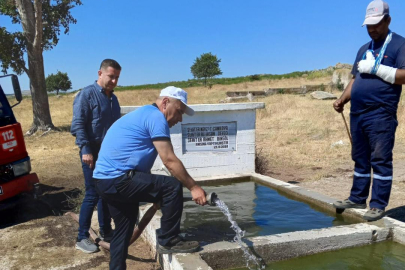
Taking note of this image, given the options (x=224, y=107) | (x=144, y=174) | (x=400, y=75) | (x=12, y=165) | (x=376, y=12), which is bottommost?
(x=12, y=165)

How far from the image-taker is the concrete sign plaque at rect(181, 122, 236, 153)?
638 cm

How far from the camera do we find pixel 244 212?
487cm

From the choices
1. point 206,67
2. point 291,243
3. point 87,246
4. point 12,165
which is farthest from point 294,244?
point 206,67

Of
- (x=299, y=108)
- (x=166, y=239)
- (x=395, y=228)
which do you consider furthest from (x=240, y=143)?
(x=299, y=108)

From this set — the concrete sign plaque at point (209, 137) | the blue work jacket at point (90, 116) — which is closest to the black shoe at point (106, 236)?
the blue work jacket at point (90, 116)

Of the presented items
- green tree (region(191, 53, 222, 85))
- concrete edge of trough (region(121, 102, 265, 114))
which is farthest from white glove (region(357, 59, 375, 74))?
green tree (region(191, 53, 222, 85))

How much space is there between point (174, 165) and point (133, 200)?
477mm

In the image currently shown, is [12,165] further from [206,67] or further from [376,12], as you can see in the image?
[206,67]

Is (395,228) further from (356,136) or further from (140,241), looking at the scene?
(140,241)

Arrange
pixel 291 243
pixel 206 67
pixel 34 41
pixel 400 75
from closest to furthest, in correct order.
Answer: pixel 291 243, pixel 400 75, pixel 34 41, pixel 206 67

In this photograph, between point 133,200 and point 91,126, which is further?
point 91,126

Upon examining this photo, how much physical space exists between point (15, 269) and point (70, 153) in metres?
7.82

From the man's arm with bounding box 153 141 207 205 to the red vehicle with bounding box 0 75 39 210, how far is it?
10.4ft

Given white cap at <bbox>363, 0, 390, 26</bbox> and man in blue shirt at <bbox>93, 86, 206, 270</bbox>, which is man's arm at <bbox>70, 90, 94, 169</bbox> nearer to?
man in blue shirt at <bbox>93, 86, 206, 270</bbox>
